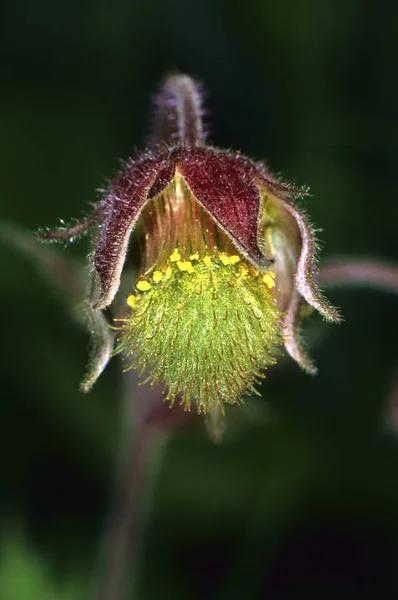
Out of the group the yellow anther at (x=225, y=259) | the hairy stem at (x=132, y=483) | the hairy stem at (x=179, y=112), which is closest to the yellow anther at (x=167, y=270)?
the yellow anther at (x=225, y=259)

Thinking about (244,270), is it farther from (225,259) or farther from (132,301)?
(132,301)

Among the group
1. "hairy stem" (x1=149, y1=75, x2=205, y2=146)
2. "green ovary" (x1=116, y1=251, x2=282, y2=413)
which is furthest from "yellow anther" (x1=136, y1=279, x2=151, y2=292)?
"hairy stem" (x1=149, y1=75, x2=205, y2=146)

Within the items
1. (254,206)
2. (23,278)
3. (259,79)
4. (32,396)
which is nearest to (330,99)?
(259,79)

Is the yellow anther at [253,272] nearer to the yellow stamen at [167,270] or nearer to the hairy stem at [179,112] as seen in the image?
the yellow stamen at [167,270]

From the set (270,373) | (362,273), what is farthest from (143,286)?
(270,373)

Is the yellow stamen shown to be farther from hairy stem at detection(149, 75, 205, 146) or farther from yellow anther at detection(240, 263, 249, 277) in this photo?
hairy stem at detection(149, 75, 205, 146)

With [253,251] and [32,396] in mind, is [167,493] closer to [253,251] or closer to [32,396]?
[32,396]
